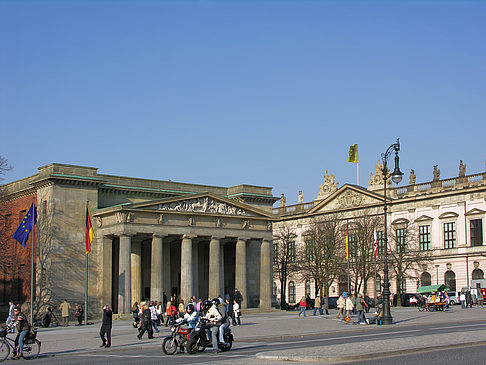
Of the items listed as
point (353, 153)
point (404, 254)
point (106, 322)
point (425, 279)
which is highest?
point (353, 153)

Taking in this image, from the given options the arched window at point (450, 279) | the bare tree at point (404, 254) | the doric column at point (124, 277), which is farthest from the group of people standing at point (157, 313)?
the arched window at point (450, 279)

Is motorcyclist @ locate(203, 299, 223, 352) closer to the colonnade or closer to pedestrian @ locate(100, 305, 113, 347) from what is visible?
pedestrian @ locate(100, 305, 113, 347)

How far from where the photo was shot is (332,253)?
89.1 metres

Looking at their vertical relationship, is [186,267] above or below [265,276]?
above

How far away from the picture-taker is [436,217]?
3848 inches

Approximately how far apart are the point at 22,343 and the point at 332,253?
64.4 metres

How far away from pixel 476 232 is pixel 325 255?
21.1 m

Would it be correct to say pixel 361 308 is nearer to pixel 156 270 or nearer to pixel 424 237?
pixel 156 270

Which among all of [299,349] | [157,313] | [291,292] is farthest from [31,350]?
[291,292]

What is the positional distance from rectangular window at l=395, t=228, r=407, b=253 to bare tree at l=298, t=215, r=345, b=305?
7.86 meters

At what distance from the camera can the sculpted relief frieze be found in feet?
223

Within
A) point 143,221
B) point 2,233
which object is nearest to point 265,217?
point 143,221

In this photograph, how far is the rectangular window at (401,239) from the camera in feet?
307

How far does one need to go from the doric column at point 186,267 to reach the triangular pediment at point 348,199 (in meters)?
44.7
